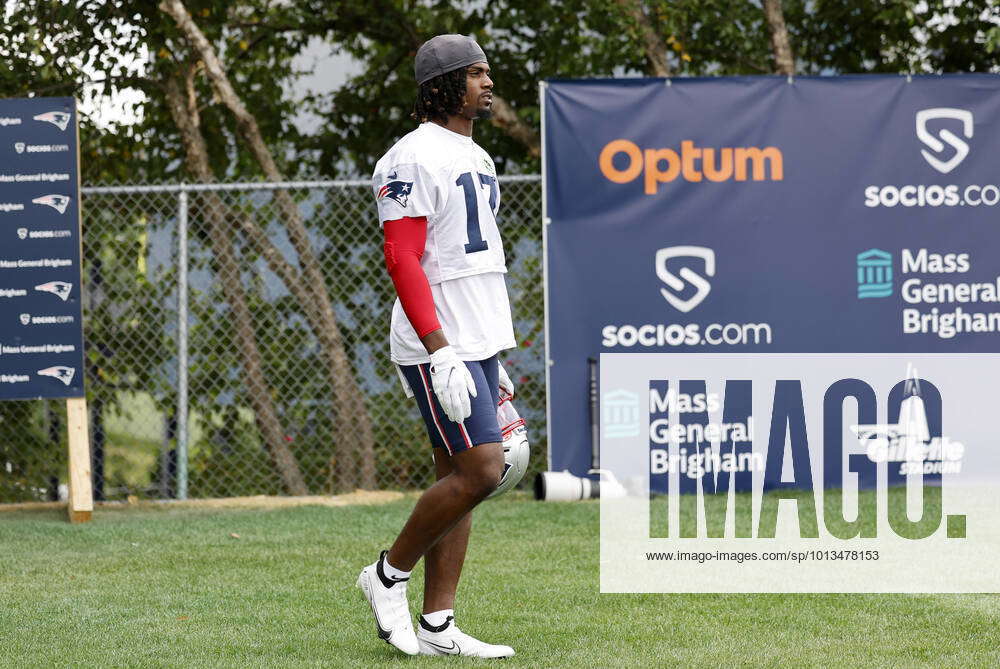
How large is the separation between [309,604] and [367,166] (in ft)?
19.0

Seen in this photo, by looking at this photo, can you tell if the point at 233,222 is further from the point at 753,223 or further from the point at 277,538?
the point at 753,223

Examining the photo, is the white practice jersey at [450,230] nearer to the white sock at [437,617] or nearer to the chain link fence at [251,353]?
the white sock at [437,617]

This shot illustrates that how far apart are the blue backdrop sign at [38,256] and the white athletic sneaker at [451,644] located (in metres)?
4.28

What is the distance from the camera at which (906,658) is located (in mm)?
3967

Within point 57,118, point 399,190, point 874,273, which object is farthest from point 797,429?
point 57,118

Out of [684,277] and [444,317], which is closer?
[444,317]

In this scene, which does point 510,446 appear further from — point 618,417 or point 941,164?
point 941,164

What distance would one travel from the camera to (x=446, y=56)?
401 cm

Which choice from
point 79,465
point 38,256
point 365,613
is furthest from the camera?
point 38,256

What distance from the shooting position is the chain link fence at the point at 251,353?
8.63 metres

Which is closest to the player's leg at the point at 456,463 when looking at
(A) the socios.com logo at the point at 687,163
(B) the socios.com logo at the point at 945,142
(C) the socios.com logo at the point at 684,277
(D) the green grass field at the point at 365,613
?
(D) the green grass field at the point at 365,613

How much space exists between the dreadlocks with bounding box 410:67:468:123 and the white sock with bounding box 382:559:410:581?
1.40m

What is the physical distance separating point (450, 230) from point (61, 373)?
175 inches

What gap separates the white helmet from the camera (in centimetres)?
412
